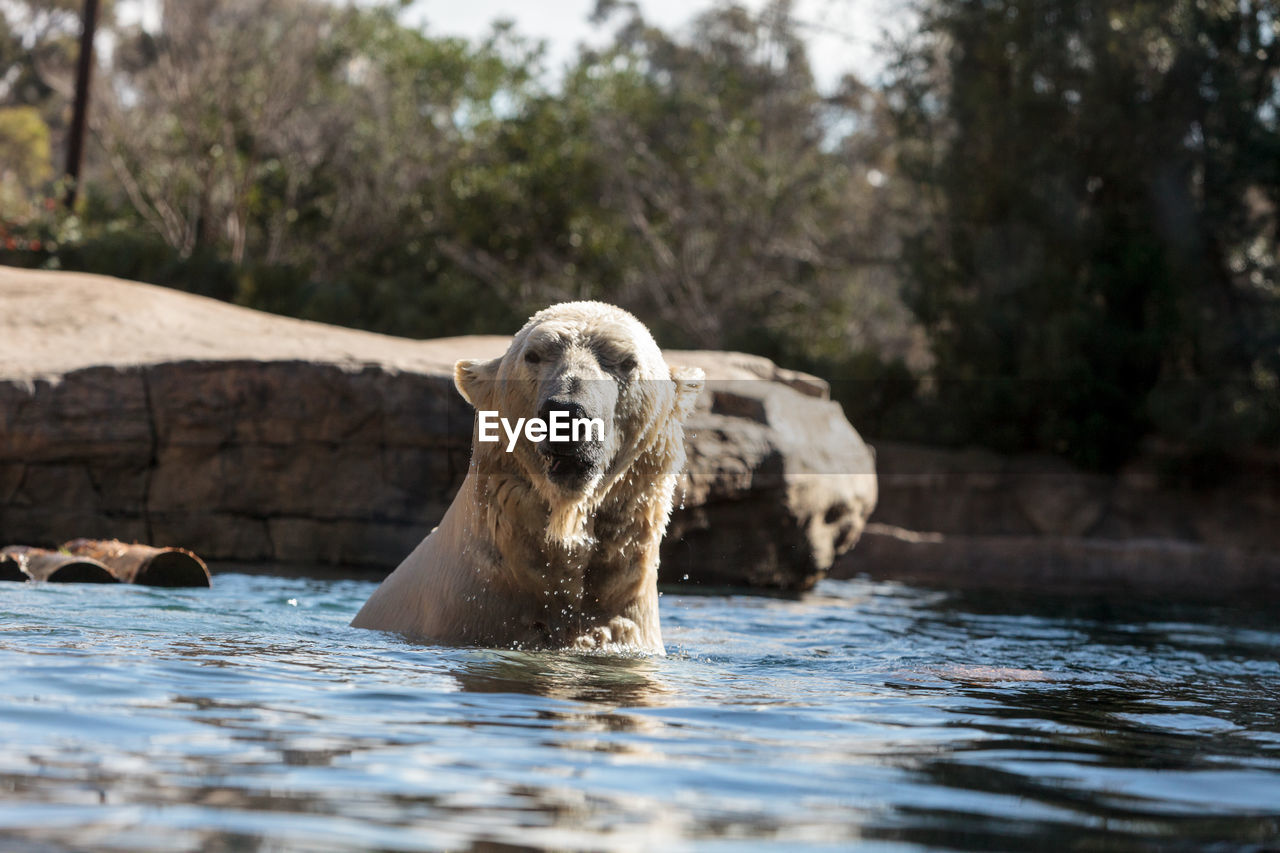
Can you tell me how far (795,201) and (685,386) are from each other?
16.8m

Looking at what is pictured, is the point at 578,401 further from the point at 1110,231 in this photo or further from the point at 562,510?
the point at 1110,231

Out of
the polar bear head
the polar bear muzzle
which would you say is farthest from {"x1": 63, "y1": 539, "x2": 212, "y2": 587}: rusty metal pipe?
the polar bear muzzle

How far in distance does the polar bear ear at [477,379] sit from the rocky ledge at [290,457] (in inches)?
161

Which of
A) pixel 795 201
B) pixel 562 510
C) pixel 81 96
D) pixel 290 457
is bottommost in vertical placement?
pixel 562 510

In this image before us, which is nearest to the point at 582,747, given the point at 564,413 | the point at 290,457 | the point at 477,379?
the point at 564,413

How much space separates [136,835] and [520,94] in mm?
24642

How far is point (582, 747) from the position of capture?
9.50 ft

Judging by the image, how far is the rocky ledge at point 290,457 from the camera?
8.67 meters

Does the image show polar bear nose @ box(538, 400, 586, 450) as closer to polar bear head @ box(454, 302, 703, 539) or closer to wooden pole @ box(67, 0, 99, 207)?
polar bear head @ box(454, 302, 703, 539)

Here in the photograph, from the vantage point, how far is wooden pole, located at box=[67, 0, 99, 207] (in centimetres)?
2142

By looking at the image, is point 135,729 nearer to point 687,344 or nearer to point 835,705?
point 835,705

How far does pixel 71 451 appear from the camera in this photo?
862 cm

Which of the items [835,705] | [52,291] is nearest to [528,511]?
[835,705]

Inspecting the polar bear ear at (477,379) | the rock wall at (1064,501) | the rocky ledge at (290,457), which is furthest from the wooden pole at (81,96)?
the polar bear ear at (477,379)
